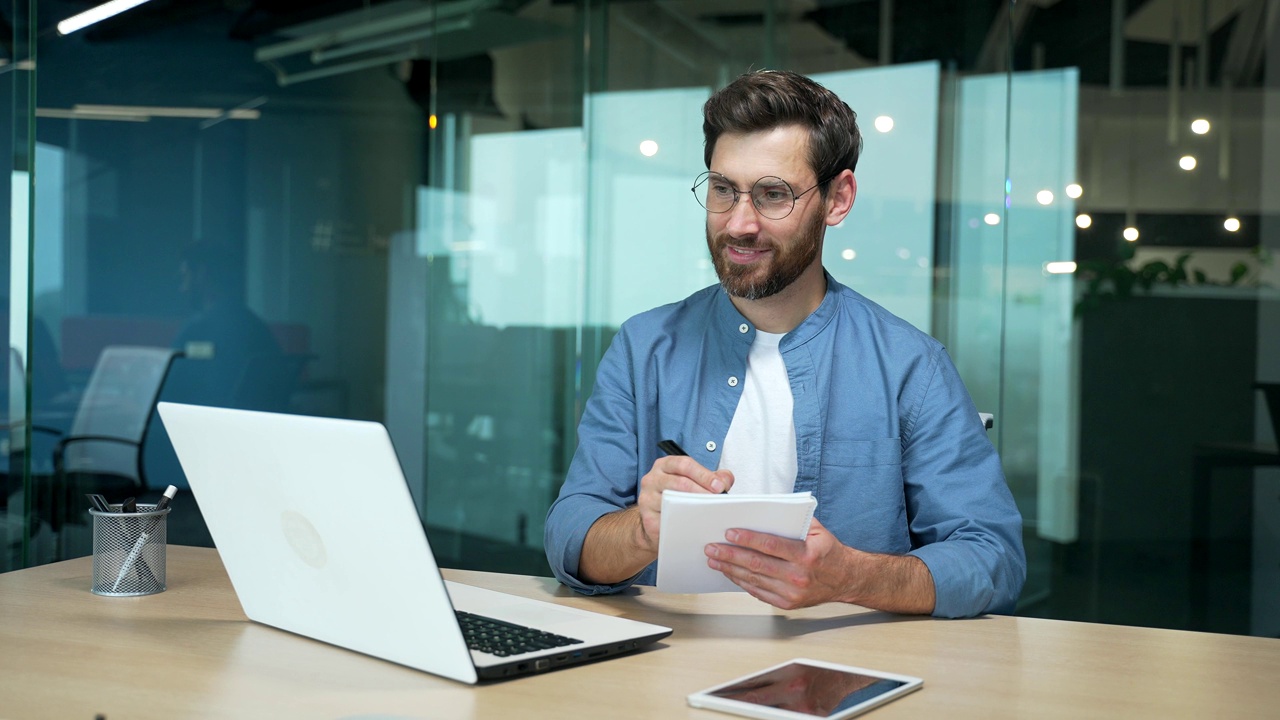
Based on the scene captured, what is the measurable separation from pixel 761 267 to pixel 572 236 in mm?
2605

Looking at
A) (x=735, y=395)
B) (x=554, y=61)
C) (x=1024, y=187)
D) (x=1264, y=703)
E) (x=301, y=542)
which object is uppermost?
(x=554, y=61)

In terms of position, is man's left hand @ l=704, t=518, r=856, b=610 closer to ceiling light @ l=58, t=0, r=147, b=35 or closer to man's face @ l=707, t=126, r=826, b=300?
man's face @ l=707, t=126, r=826, b=300

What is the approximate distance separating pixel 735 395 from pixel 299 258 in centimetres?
339

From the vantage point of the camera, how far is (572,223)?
14.4 feet

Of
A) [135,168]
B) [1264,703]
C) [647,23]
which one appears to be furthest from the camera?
[135,168]

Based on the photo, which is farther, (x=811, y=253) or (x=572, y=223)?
(x=572, y=223)

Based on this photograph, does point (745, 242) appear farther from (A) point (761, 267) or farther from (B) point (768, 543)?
(B) point (768, 543)

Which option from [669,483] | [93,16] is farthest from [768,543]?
[93,16]

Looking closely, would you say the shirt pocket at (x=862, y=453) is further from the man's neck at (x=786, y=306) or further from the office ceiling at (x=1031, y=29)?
the office ceiling at (x=1031, y=29)

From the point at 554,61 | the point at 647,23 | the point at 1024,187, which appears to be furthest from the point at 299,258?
the point at 1024,187

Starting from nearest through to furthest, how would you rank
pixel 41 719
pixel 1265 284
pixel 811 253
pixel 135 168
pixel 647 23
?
pixel 41 719
pixel 811 253
pixel 1265 284
pixel 647 23
pixel 135 168

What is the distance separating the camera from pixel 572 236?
4402 millimetres

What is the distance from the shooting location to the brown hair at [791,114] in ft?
6.16

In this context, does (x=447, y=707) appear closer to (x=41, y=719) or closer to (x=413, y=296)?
(x=41, y=719)
